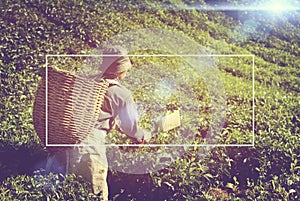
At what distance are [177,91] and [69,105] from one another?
1238 millimetres

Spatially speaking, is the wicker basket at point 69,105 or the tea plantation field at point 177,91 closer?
the wicker basket at point 69,105

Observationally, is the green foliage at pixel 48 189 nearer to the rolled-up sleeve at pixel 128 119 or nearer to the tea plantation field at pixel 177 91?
the tea plantation field at pixel 177 91

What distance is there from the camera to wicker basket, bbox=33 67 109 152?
390 cm

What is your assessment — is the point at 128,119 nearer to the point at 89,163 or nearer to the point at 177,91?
the point at 89,163

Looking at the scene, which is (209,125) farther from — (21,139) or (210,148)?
(21,139)

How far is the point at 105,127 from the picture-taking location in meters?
4.16

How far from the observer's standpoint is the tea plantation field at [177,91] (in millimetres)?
4348

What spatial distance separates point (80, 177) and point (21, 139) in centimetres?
61

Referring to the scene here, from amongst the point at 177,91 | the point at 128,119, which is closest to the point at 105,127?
the point at 128,119

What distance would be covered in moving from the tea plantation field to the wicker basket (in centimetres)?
28

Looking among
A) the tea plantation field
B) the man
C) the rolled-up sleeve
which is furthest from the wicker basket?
the tea plantation field

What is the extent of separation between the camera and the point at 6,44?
499 centimetres

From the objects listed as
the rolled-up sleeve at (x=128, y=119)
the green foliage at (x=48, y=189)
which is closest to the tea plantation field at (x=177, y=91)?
the green foliage at (x=48, y=189)

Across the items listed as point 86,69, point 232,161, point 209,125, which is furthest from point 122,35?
point 232,161
